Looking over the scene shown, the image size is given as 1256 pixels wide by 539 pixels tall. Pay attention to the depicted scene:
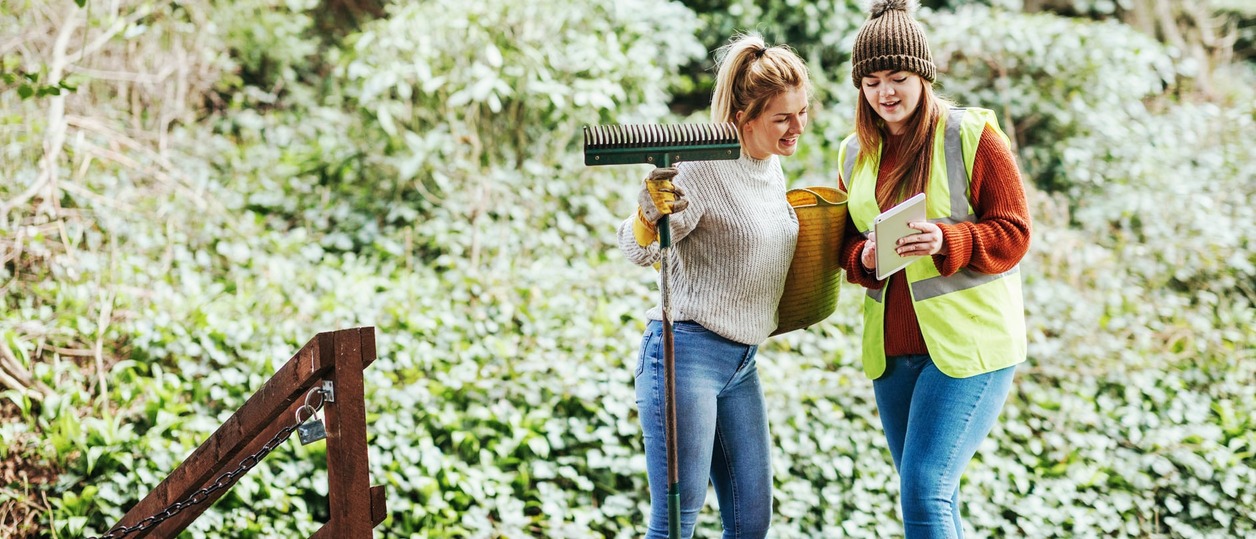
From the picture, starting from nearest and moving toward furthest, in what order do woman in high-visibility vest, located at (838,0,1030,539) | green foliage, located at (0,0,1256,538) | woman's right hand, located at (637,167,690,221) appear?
woman's right hand, located at (637,167,690,221)
woman in high-visibility vest, located at (838,0,1030,539)
green foliage, located at (0,0,1256,538)

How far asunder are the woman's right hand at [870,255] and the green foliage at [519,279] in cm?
178

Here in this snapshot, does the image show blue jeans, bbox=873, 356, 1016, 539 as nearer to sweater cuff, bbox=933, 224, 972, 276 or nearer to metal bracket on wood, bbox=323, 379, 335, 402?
sweater cuff, bbox=933, 224, 972, 276

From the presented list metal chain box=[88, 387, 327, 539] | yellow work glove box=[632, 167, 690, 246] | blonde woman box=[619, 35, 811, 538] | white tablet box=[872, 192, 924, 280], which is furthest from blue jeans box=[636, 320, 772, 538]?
metal chain box=[88, 387, 327, 539]

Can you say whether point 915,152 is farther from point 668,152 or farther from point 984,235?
point 668,152

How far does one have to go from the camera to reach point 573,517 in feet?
13.0

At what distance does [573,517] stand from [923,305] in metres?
1.96

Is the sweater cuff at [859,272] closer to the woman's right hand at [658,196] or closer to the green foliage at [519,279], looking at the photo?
the woman's right hand at [658,196]

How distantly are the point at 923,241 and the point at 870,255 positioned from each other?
0.20 m

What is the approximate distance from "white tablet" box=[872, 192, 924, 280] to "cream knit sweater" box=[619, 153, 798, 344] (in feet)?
0.92

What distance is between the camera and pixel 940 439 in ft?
8.00

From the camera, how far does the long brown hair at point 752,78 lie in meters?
2.49

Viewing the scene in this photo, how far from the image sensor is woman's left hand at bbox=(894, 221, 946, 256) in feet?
7.59

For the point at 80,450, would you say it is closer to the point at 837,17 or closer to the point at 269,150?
the point at 269,150

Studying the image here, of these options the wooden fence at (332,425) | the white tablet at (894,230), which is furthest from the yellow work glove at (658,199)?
the wooden fence at (332,425)
